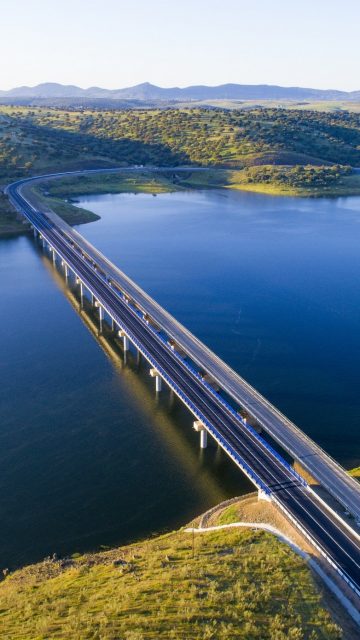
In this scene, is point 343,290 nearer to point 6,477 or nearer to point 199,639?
point 6,477

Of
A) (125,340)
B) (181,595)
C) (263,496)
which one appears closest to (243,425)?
(263,496)

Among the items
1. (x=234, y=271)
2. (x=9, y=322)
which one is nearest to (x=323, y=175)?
(x=234, y=271)

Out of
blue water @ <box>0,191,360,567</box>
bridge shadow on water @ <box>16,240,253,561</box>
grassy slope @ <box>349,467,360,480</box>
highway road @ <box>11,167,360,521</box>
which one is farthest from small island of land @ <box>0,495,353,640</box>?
grassy slope @ <box>349,467,360,480</box>

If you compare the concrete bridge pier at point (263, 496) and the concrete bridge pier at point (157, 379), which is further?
the concrete bridge pier at point (157, 379)

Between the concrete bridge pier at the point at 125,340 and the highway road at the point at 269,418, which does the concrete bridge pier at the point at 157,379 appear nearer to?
the highway road at the point at 269,418

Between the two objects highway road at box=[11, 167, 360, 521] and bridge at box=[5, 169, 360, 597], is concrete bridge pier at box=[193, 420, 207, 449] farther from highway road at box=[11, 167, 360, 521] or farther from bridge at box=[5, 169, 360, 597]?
highway road at box=[11, 167, 360, 521]

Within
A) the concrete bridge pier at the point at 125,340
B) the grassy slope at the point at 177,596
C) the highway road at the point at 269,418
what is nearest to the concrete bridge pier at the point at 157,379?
the highway road at the point at 269,418
